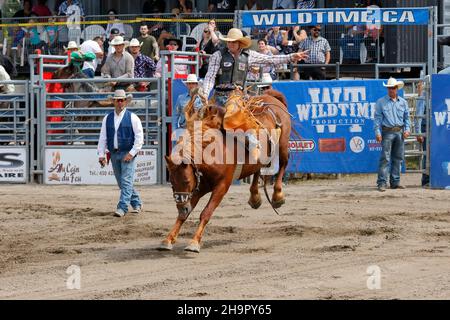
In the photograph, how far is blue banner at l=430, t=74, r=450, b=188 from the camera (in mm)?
17938

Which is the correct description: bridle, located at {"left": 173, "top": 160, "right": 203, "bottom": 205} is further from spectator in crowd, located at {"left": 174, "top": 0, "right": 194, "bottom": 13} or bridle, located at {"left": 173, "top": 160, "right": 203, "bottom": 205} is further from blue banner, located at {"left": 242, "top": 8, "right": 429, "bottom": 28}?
spectator in crowd, located at {"left": 174, "top": 0, "right": 194, "bottom": 13}

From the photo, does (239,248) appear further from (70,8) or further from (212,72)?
(70,8)

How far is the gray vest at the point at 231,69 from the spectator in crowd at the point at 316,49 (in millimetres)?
8903

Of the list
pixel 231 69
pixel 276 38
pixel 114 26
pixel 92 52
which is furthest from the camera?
pixel 114 26

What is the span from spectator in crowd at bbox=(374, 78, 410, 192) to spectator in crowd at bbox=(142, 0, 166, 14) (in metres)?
9.33

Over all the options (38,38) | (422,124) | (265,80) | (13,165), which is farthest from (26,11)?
(422,124)

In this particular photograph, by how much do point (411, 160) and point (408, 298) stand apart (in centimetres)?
1178

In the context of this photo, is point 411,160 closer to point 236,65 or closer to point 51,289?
point 236,65

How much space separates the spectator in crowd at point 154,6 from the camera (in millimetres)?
25734

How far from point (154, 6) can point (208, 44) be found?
5227mm

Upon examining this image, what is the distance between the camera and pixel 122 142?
48.5ft

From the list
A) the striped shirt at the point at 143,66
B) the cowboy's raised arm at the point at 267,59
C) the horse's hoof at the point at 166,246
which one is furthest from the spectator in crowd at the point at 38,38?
the horse's hoof at the point at 166,246

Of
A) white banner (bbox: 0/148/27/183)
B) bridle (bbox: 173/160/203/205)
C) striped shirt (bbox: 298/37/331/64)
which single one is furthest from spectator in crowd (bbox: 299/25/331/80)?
bridle (bbox: 173/160/203/205)
